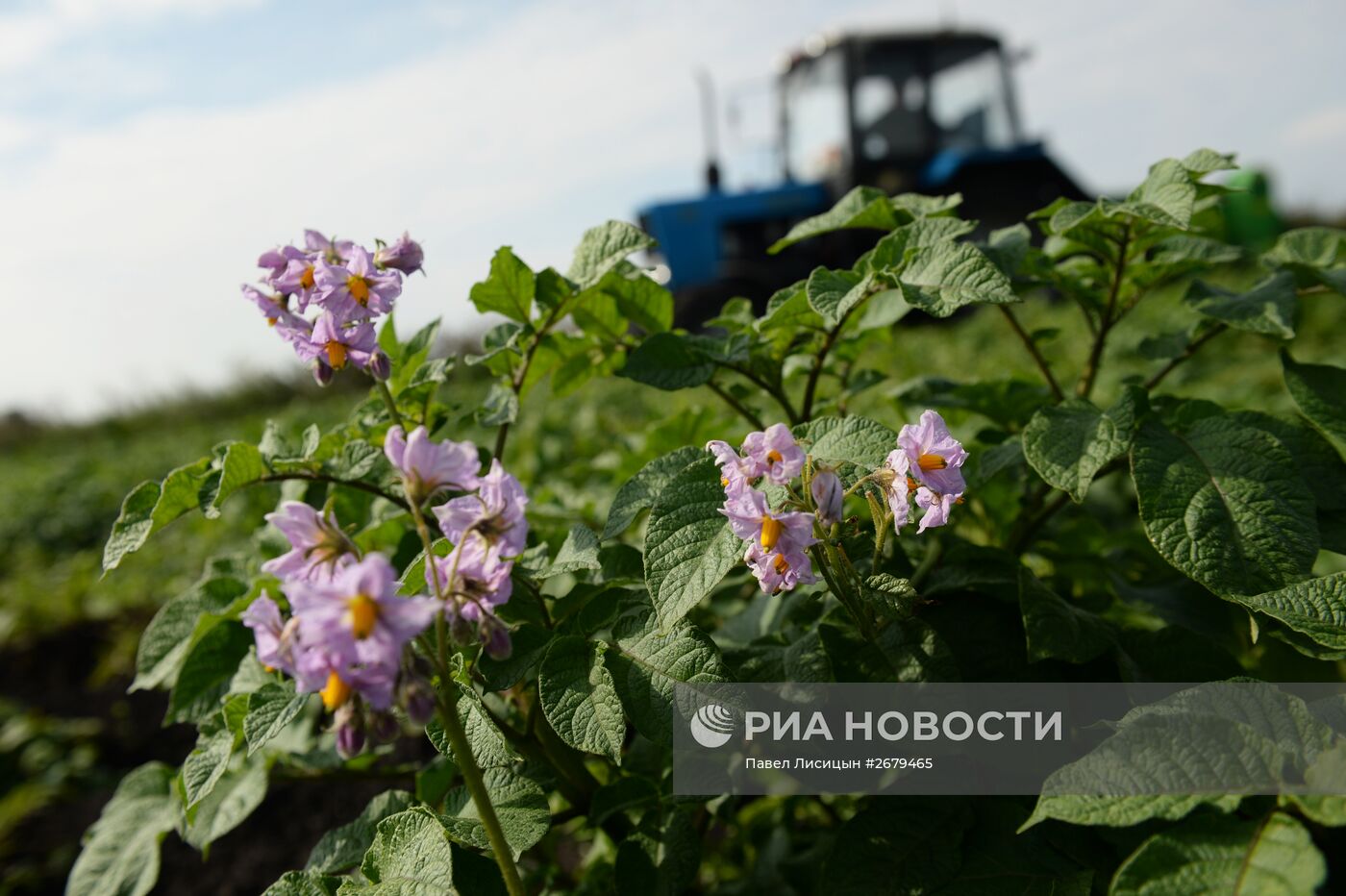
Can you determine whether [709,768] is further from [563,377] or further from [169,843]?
[169,843]

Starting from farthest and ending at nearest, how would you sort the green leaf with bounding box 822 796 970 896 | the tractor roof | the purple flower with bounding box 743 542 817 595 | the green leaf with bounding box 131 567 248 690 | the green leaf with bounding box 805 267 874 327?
1. the tractor roof
2. the green leaf with bounding box 131 567 248 690
3. the green leaf with bounding box 805 267 874 327
4. the green leaf with bounding box 822 796 970 896
5. the purple flower with bounding box 743 542 817 595

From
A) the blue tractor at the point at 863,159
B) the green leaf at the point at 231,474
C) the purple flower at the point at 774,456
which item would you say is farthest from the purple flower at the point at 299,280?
the blue tractor at the point at 863,159

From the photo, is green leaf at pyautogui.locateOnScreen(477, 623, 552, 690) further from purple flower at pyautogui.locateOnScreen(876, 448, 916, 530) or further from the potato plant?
purple flower at pyautogui.locateOnScreen(876, 448, 916, 530)

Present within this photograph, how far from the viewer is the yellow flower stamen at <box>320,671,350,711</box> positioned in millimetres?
760

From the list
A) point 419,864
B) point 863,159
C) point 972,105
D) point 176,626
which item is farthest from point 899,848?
point 972,105

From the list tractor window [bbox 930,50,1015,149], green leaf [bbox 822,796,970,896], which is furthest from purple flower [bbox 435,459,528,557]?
tractor window [bbox 930,50,1015,149]

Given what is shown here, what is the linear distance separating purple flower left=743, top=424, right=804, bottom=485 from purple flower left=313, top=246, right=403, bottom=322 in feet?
1.59

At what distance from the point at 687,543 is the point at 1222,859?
0.53 meters

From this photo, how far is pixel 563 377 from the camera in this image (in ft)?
5.07

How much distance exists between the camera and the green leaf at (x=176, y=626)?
148 centimetres

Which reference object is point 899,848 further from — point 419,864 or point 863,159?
point 863,159

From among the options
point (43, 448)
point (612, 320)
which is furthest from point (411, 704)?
point (43, 448)

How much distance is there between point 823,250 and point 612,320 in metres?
8.88

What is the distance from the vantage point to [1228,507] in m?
1.10
